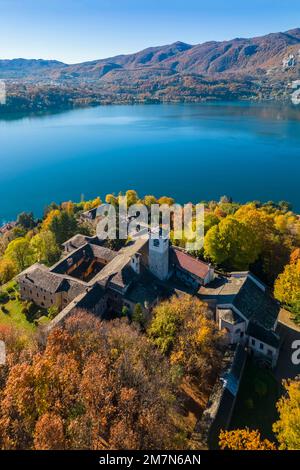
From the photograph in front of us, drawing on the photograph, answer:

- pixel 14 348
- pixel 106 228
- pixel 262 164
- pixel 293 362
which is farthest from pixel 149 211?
pixel 262 164

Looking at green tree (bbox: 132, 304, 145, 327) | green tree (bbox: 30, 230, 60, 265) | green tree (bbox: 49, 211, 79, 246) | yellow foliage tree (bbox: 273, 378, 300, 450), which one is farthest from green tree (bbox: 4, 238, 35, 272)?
yellow foliage tree (bbox: 273, 378, 300, 450)

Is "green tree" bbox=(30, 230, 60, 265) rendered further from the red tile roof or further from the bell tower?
the red tile roof

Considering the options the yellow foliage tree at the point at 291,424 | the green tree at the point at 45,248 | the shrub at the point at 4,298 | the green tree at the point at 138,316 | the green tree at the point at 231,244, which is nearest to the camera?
the yellow foliage tree at the point at 291,424

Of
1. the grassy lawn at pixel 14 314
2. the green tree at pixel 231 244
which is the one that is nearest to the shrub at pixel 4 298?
the grassy lawn at pixel 14 314

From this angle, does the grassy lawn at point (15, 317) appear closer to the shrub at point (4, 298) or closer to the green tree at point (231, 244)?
the shrub at point (4, 298)

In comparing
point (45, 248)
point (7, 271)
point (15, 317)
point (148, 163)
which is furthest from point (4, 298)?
point (148, 163)

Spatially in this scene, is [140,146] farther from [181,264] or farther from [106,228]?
[181,264]

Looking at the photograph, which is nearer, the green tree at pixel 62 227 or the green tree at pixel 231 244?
the green tree at pixel 231 244

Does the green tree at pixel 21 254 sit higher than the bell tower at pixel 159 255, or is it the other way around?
the bell tower at pixel 159 255
